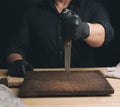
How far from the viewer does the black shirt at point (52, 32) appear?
173 centimetres

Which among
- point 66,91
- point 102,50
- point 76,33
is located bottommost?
point 102,50

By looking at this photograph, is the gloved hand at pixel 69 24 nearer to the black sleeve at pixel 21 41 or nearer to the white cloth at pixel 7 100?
the white cloth at pixel 7 100

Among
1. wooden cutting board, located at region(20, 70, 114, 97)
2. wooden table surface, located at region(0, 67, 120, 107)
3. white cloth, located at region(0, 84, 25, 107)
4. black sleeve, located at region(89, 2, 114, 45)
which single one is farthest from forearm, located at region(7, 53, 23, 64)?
white cloth, located at region(0, 84, 25, 107)

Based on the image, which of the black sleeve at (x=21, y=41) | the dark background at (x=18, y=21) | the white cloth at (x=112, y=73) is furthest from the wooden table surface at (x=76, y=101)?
the dark background at (x=18, y=21)

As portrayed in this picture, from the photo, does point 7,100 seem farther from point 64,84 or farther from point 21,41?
point 21,41

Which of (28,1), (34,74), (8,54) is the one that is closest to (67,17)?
(34,74)

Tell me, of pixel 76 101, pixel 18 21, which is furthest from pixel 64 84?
pixel 18 21

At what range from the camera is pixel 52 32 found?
175cm

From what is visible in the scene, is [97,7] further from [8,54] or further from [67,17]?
[67,17]

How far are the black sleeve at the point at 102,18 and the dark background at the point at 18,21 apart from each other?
13cm

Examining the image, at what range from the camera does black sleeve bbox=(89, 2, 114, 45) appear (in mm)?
1600

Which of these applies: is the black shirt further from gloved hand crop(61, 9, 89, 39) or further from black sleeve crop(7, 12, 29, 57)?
gloved hand crop(61, 9, 89, 39)

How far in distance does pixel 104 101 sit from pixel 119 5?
107 centimetres

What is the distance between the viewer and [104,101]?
3.18 ft
